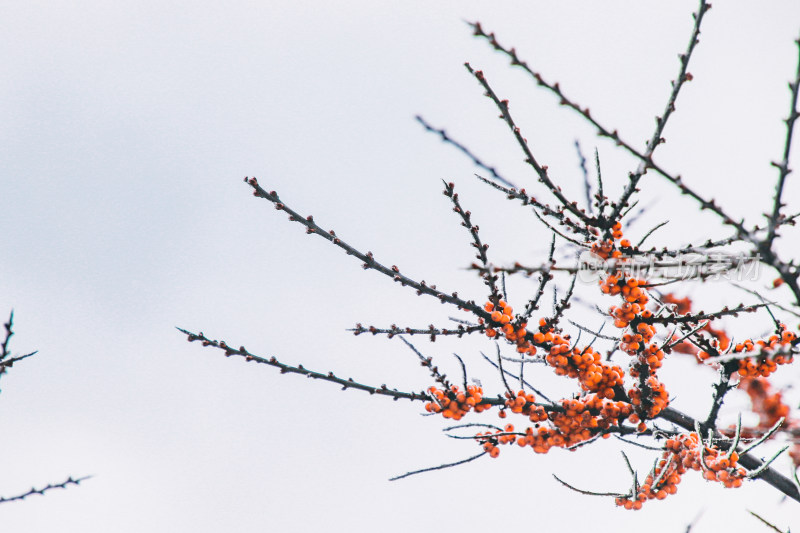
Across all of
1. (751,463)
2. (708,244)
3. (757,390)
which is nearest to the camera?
(708,244)

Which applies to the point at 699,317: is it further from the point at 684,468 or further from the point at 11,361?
the point at 11,361

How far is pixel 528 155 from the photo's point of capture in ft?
10.5

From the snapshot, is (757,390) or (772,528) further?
(757,390)

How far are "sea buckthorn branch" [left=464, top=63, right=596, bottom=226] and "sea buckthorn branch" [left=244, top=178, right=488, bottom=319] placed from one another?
94 centimetres

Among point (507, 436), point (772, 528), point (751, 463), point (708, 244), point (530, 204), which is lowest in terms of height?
point (772, 528)

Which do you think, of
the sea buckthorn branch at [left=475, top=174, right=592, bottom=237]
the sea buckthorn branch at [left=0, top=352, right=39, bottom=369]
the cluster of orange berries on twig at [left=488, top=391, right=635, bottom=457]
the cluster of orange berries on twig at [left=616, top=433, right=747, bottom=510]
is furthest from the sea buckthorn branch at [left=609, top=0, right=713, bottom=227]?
the sea buckthorn branch at [left=0, top=352, right=39, bottom=369]

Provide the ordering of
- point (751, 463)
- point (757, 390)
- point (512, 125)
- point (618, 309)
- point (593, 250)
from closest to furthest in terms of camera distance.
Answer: point (512, 125), point (593, 250), point (618, 309), point (751, 463), point (757, 390)

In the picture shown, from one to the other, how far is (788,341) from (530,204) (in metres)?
2.32

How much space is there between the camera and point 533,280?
12.8 feet

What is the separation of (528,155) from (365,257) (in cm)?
124

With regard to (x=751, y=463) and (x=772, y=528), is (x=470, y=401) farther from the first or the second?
(x=751, y=463)

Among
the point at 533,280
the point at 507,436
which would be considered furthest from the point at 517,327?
the point at 507,436

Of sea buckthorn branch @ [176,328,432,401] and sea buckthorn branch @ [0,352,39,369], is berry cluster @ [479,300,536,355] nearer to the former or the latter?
sea buckthorn branch @ [176,328,432,401]

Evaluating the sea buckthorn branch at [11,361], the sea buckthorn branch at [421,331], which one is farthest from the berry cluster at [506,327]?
the sea buckthorn branch at [11,361]
